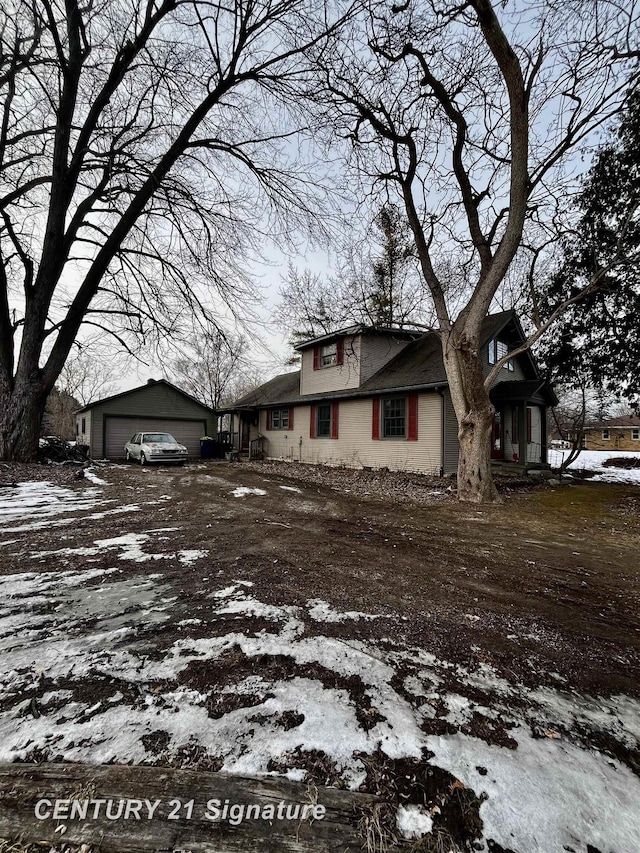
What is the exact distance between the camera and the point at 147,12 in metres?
8.01

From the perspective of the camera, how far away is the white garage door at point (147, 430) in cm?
1792

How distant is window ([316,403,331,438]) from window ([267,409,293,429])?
1.94 metres

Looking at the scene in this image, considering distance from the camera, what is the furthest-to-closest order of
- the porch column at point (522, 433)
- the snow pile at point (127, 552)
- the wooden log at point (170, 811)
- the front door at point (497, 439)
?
the front door at point (497, 439) → the porch column at point (522, 433) → the snow pile at point (127, 552) → the wooden log at point (170, 811)

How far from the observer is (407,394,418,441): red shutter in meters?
11.9

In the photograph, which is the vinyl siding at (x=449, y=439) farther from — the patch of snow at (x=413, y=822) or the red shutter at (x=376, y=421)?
the patch of snow at (x=413, y=822)

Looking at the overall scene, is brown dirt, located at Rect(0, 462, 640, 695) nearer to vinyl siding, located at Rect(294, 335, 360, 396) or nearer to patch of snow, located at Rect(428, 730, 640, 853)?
patch of snow, located at Rect(428, 730, 640, 853)

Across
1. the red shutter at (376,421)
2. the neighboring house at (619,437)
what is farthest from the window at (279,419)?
the neighboring house at (619,437)

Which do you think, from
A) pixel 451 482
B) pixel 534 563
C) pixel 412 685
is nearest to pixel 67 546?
pixel 412 685

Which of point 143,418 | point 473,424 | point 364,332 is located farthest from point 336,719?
point 143,418

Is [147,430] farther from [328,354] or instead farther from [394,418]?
[394,418]

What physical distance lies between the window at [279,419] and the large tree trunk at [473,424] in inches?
390

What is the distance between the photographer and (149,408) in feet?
61.8

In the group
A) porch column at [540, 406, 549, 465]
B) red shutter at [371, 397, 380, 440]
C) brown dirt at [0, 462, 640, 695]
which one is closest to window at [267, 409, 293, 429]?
red shutter at [371, 397, 380, 440]

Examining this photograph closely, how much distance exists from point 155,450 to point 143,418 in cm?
455
